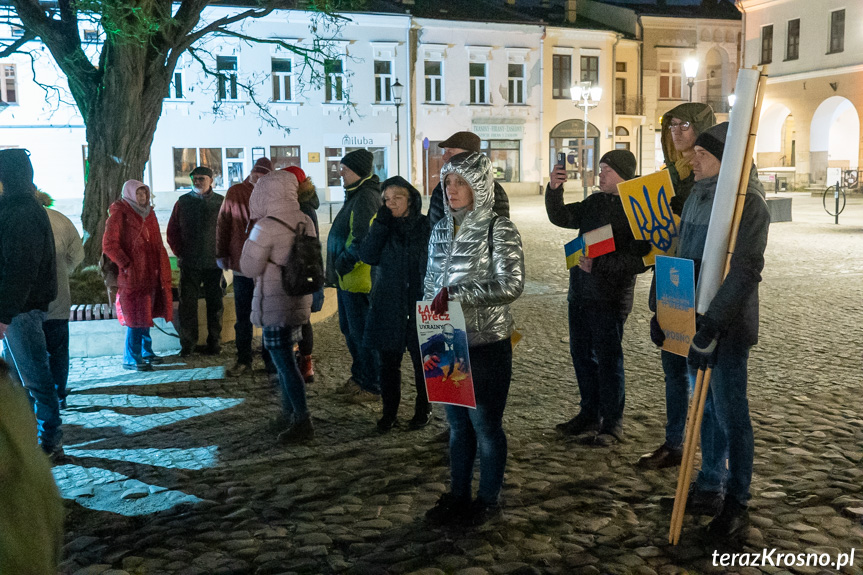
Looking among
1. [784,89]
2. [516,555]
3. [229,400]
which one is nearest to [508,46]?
[784,89]

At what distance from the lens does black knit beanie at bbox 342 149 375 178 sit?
20.7 feet

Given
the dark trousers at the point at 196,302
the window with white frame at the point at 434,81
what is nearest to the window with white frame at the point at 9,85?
the window with white frame at the point at 434,81

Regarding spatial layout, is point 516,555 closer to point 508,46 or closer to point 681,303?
point 681,303

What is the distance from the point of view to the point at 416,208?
5.61 meters

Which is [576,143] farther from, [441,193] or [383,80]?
[441,193]

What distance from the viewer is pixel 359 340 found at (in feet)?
21.2

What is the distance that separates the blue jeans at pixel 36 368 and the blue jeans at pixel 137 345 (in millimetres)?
2353

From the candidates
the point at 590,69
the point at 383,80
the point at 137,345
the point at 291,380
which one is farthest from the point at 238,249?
the point at 590,69

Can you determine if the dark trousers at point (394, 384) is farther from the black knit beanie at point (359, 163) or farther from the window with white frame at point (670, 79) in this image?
the window with white frame at point (670, 79)

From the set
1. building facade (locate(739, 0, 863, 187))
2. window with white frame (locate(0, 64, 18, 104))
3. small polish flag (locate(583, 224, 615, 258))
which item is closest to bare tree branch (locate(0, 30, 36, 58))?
small polish flag (locate(583, 224, 615, 258))

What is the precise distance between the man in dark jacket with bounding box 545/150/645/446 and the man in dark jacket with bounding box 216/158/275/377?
3167mm

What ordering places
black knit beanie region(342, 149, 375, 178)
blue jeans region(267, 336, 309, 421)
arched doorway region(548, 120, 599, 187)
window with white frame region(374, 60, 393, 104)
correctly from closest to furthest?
blue jeans region(267, 336, 309, 421)
black knit beanie region(342, 149, 375, 178)
window with white frame region(374, 60, 393, 104)
arched doorway region(548, 120, 599, 187)

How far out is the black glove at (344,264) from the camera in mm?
6199

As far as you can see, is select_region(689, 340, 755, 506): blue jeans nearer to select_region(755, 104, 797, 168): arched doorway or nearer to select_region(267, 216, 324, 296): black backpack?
select_region(267, 216, 324, 296): black backpack
